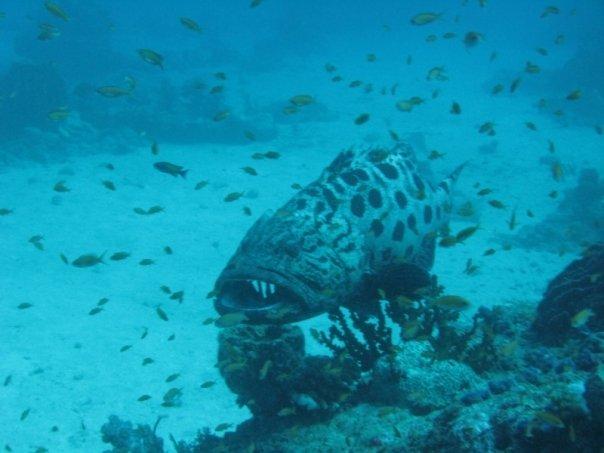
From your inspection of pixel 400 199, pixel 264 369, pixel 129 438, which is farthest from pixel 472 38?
pixel 129 438

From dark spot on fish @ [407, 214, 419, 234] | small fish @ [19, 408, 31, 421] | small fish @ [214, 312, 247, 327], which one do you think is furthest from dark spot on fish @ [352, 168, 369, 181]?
small fish @ [19, 408, 31, 421]

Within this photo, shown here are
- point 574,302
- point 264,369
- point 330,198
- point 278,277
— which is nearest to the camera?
point 278,277

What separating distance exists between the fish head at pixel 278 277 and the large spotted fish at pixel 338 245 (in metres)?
0.01

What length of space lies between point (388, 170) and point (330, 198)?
1.33 meters

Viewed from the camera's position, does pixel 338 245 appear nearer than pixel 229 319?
No

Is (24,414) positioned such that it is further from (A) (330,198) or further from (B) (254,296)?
(A) (330,198)

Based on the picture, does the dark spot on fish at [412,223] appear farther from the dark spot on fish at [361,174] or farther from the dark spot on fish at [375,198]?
the dark spot on fish at [361,174]

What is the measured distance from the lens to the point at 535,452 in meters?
2.59

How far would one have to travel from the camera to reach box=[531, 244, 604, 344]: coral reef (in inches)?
223

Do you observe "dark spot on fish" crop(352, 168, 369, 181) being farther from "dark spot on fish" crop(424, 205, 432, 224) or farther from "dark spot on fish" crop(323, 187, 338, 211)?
"dark spot on fish" crop(424, 205, 432, 224)

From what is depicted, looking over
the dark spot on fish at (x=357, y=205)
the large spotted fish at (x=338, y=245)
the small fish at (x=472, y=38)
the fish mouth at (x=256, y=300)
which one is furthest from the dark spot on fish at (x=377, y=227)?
the small fish at (x=472, y=38)

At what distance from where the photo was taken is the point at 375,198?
240 inches

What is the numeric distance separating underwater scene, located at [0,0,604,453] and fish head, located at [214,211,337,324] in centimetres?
3

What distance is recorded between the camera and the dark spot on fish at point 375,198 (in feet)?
19.8
